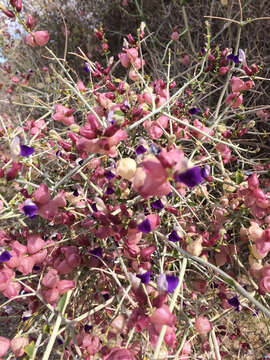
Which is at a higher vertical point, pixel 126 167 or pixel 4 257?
pixel 126 167

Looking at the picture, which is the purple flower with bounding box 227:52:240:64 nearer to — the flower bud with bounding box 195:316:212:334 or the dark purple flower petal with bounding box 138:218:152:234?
the dark purple flower petal with bounding box 138:218:152:234

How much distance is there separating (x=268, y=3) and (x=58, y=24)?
2.12m

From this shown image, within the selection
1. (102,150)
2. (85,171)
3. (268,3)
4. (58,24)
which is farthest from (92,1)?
(102,150)

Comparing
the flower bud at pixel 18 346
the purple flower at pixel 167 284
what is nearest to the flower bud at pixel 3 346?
the flower bud at pixel 18 346

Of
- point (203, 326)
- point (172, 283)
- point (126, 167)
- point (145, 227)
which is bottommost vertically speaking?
point (203, 326)

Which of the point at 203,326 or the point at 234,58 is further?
the point at 234,58

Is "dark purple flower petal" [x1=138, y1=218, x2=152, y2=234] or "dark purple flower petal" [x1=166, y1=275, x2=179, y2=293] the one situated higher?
"dark purple flower petal" [x1=138, y1=218, x2=152, y2=234]

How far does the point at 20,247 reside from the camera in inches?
33.4

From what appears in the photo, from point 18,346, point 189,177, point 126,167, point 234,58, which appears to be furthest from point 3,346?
point 234,58

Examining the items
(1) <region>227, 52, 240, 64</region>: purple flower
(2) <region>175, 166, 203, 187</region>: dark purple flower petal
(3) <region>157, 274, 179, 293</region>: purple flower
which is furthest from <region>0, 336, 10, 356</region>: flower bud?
(1) <region>227, 52, 240, 64</region>: purple flower

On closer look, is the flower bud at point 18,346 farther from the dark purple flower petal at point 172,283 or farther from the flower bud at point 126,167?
the flower bud at point 126,167

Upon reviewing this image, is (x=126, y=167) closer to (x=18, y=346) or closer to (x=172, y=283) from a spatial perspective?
(x=172, y=283)

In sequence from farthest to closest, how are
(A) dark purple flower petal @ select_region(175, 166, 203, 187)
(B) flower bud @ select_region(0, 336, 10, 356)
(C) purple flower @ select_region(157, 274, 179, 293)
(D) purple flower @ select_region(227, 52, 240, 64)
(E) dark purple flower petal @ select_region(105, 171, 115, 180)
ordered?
(D) purple flower @ select_region(227, 52, 240, 64), (E) dark purple flower petal @ select_region(105, 171, 115, 180), (B) flower bud @ select_region(0, 336, 10, 356), (C) purple flower @ select_region(157, 274, 179, 293), (A) dark purple flower petal @ select_region(175, 166, 203, 187)

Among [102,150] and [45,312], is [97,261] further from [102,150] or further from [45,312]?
[102,150]
